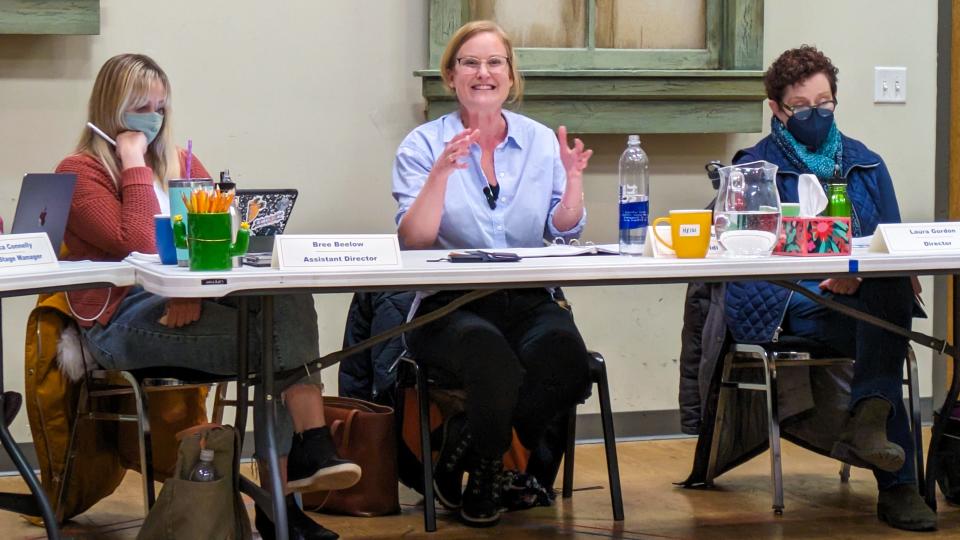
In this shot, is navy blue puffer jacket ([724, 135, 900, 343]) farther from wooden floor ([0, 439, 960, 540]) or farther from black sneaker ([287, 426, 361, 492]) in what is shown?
black sneaker ([287, 426, 361, 492])

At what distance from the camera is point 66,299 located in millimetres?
2566

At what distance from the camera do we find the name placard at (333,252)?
79.1 inches

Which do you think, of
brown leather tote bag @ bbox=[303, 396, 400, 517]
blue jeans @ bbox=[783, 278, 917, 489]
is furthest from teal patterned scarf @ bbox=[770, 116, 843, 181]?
brown leather tote bag @ bbox=[303, 396, 400, 517]

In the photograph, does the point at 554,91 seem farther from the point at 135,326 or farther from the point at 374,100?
the point at 135,326

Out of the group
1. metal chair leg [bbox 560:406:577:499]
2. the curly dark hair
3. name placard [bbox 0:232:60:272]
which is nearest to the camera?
name placard [bbox 0:232:60:272]

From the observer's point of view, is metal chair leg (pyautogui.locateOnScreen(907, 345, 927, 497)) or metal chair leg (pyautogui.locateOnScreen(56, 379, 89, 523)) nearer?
metal chair leg (pyautogui.locateOnScreen(56, 379, 89, 523))

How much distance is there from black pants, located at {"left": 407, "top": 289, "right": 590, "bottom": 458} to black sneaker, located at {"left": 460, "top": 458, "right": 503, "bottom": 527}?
0.10 meters

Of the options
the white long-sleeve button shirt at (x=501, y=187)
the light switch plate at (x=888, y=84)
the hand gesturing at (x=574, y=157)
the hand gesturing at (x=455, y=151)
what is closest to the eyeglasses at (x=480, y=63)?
the white long-sleeve button shirt at (x=501, y=187)

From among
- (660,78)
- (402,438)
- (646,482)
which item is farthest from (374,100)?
(646,482)

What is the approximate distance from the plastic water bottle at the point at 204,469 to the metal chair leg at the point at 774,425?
1.32 m

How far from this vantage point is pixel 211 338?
8.00 ft

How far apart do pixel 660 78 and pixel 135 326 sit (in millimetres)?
1834

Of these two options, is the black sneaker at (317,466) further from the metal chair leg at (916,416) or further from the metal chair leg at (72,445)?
the metal chair leg at (916,416)

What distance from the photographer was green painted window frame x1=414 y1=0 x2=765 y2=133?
355 cm
